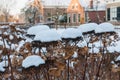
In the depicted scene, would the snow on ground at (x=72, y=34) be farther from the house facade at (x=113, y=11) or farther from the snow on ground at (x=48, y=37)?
the house facade at (x=113, y=11)

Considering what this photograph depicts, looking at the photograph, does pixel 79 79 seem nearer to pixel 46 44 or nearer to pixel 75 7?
pixel 46 44

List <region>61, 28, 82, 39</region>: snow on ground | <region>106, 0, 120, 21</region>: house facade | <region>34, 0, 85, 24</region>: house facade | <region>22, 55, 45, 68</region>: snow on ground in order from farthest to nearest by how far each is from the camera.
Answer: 1. <region>34, 0, 85, 24</region>: house facade
2. <region>106, 0, 120, 21</region>: house facade
3. <region>61, 28, 82, 39</region>: snow on ground
4. <region>22, 55, 45, 68</region>: snow on ground

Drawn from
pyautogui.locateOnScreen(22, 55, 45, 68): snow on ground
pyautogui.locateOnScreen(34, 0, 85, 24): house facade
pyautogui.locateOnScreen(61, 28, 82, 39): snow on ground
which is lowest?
pyautogui.locateOnScreen(34, 0, 85, 24): house facade

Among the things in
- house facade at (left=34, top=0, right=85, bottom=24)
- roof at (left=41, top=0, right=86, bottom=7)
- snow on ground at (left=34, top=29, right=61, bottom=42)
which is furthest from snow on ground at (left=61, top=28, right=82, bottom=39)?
roof at (left=41, top=0, right=86, bottom=7)

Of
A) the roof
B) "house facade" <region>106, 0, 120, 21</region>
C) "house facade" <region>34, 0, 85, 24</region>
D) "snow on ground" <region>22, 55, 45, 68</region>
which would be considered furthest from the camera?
the roof

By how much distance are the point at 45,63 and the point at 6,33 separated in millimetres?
1704

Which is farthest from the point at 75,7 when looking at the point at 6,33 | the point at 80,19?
the point at 6,33

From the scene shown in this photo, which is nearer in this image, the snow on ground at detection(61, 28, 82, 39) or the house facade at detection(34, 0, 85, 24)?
the snow on ground at detection(61, 28, 82, 39)

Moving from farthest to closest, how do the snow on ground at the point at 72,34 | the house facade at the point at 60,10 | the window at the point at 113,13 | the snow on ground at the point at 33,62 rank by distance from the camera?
the house facade at the point at 60,10, the window at the point at 113,13, the snow on ground at the point at 72,34, the snow on ground at the point at 33,62

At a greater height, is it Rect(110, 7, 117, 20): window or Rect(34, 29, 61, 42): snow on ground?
Rect(34, 29, 61, 42): snow on ground

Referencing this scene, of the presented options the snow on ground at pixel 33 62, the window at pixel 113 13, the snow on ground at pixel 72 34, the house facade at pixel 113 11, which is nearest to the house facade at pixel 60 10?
the house facade at pixel 113 11

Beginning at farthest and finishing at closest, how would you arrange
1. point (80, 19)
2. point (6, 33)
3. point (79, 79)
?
point (80, 19), point (6, 33), point (79, 79)

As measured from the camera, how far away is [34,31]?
4492 millimetres

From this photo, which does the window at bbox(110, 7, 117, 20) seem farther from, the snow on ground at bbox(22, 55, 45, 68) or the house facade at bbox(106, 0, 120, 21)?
the snow on ground at bbox(22, 55, 45, 68)
